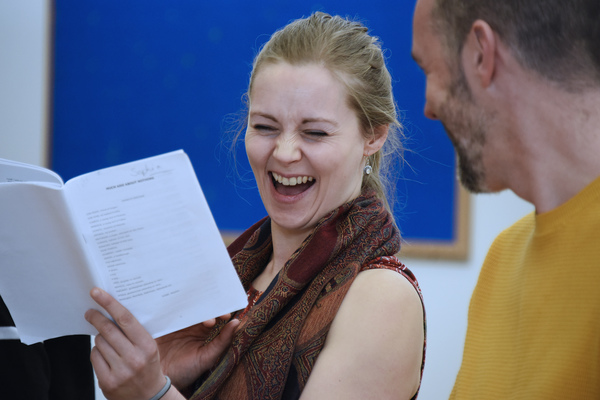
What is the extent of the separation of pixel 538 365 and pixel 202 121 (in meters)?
2.18

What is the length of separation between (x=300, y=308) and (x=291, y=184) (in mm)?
286

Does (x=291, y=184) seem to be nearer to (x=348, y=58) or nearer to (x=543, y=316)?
(x=348, y=58)

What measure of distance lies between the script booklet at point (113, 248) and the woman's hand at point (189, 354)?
267 millimetres

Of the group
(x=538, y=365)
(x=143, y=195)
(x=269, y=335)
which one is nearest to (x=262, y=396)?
Result: (x=269, y=335)

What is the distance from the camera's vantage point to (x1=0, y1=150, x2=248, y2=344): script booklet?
3.38ft

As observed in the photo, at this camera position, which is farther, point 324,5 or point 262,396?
point 324,5

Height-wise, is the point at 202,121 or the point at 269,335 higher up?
the point at 202,121

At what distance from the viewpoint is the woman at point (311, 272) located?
1.16 meters

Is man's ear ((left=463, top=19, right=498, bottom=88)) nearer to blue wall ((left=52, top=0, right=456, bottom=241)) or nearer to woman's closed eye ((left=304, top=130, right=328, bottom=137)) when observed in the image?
woman's closed eye ((left=304, top=130, right=328, bottom=137))

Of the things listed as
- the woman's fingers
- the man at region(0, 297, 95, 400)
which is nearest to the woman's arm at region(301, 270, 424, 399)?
the woman's fingers

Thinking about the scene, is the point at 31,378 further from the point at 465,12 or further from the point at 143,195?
the point at 465,12

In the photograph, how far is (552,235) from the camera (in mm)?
831

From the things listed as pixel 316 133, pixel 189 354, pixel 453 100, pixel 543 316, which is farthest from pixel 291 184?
pixel 543 316

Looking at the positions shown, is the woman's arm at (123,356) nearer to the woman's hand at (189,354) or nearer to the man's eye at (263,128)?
the woman's hand at (189,354)
